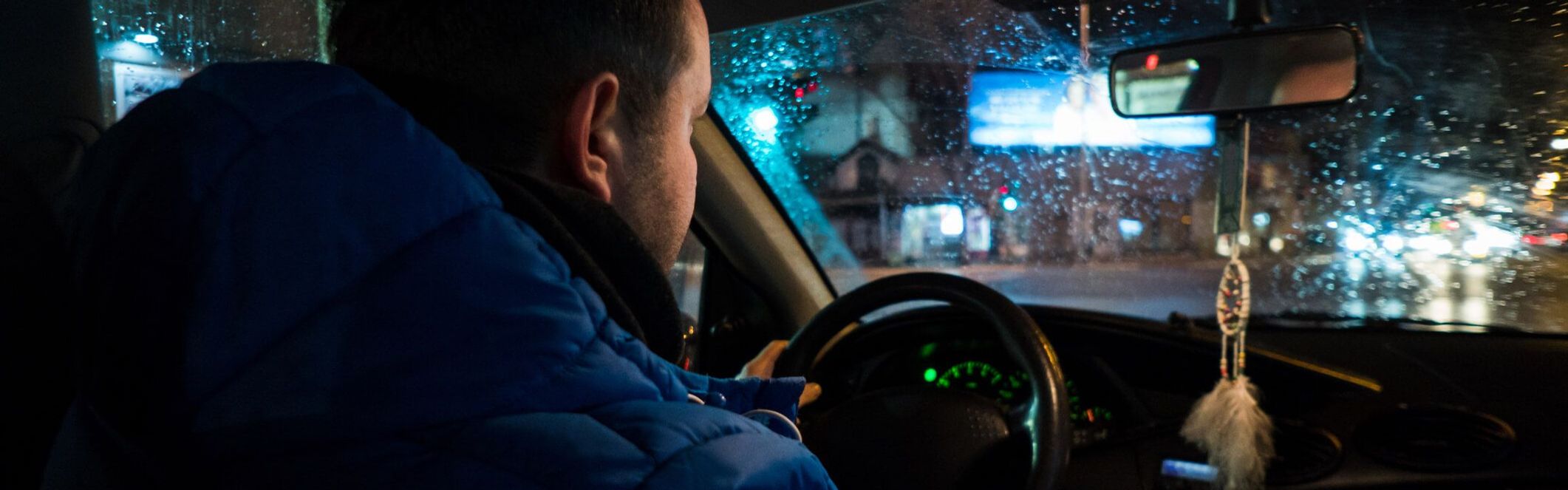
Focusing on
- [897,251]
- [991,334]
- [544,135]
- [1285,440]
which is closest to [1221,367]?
[1285,440]

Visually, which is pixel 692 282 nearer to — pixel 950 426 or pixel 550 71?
pixel 950 426

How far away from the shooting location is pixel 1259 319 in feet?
11.9

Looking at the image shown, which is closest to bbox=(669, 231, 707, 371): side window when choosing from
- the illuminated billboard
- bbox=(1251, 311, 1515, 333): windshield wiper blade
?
Result: the illuminated billboard

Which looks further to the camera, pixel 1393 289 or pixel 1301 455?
pixel 1393 289

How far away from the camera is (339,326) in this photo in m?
0.86

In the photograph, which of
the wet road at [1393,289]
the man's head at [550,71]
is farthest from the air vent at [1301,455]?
the man's head at [550,71]

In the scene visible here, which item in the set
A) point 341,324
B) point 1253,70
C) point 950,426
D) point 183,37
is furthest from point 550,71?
point 1253,70

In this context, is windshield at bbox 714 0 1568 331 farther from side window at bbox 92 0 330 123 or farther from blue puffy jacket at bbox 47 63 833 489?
blue puffy jacket at bbox 47 63 833 489

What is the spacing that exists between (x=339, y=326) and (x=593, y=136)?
1.62 ft

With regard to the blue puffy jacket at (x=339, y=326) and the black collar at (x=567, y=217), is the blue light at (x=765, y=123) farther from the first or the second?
the blue puffy jacket at (x=339, y=326)

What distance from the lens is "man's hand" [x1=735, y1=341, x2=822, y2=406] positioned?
9.37 feet

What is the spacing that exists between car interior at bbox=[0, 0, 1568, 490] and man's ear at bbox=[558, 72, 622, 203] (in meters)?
1.10

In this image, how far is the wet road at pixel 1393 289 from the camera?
11.0 feet

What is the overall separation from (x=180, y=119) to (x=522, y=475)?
42 cm
